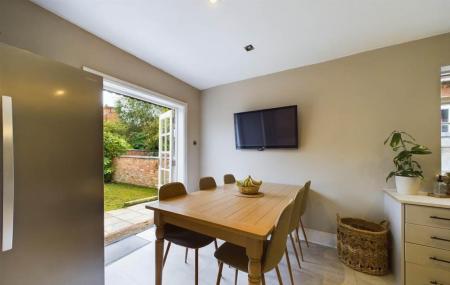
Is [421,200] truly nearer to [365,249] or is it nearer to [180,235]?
[365,249]

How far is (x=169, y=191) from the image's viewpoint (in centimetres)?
181

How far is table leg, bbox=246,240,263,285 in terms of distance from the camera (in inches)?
42.3

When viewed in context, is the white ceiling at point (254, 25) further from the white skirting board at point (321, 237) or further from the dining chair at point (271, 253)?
the white skirting board at point (321, 237)

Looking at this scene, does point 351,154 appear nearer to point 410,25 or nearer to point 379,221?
point 379,221

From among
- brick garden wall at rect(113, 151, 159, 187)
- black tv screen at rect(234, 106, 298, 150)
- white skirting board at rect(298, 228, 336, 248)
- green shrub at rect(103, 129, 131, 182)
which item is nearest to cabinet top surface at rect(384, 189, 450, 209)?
white skirting board at rect(298, 228, 336, 248)

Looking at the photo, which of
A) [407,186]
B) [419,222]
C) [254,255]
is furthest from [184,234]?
[407,186]

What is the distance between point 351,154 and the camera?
7.52 feet

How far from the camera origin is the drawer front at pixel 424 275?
1.49m

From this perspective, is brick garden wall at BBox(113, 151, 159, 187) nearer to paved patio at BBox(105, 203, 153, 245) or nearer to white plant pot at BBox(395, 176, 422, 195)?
paved patio at BBox(105, 203, 153, 245)

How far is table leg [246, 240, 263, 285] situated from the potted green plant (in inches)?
67.0

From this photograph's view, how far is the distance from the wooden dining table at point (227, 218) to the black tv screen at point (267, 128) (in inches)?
40.7

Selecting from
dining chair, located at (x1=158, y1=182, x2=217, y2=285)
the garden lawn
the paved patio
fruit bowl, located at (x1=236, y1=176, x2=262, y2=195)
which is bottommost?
the garden lawn

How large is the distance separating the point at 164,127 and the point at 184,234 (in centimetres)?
224

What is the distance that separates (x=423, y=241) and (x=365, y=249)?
48 cm
